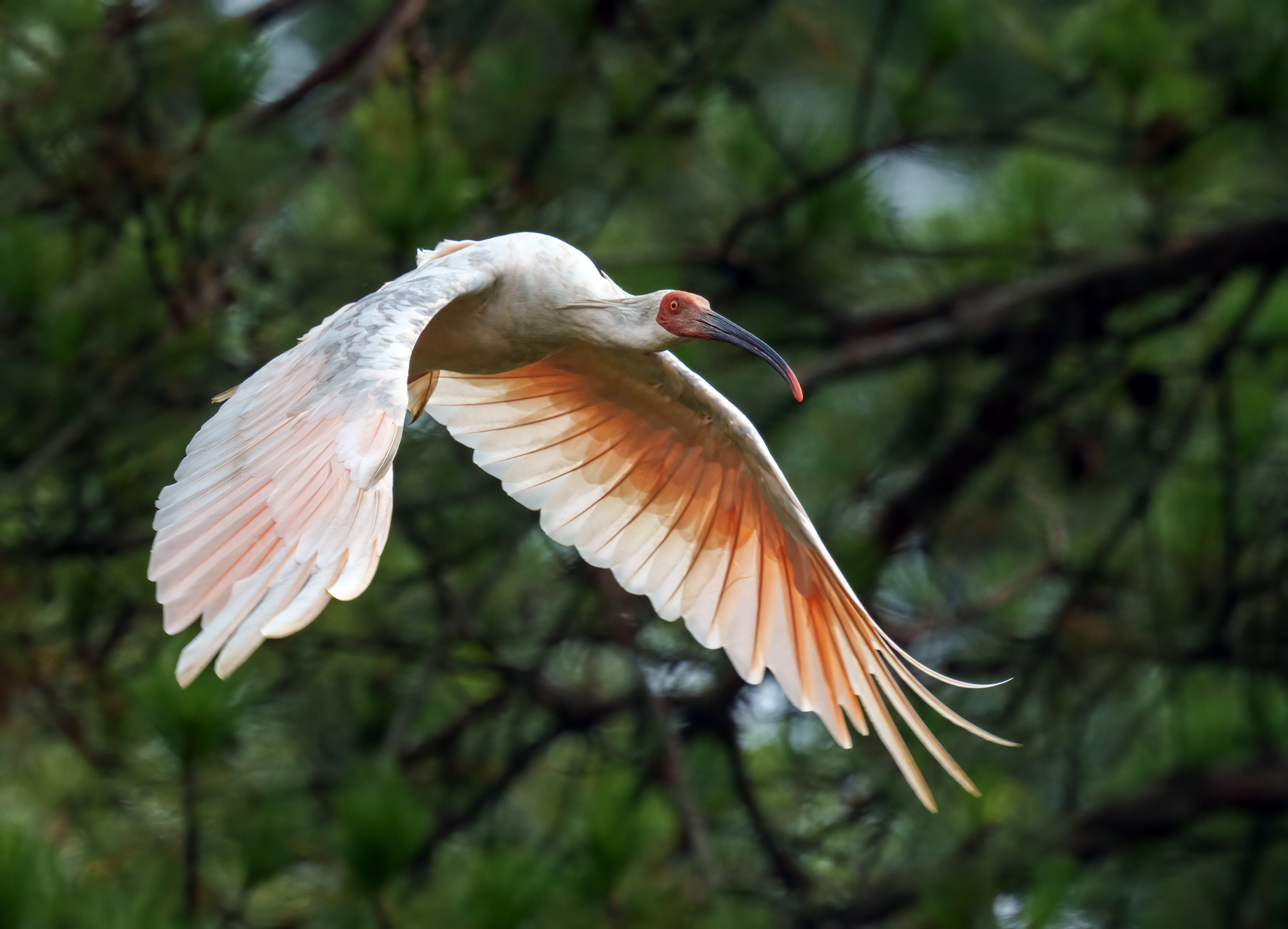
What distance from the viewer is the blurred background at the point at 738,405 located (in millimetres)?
3684

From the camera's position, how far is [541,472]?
3631 millimetres

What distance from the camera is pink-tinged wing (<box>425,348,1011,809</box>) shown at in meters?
3.36

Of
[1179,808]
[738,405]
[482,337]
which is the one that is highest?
[482,337]

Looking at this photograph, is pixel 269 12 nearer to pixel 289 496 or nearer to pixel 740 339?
pixel 740 339

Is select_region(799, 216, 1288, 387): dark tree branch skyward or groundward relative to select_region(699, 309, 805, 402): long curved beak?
groundward

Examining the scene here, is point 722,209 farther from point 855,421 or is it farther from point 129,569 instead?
point 129,569

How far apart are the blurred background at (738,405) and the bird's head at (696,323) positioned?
0.69 meters

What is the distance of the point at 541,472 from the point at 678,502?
0.30 metres

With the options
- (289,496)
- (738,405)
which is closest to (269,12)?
(738,405)

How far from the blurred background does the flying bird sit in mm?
297

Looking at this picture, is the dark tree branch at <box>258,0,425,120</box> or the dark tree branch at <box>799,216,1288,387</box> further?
the dark tree branch at <box>799,216,1288,387</box>

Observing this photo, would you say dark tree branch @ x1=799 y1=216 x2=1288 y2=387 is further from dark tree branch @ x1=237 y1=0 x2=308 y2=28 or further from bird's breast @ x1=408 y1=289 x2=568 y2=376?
dark tree branch @ x1=237 y1=0 x2=308 y2=28

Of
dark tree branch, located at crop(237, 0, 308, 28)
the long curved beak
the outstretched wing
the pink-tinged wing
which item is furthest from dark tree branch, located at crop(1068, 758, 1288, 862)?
dark tree branch, located at crop(237, 0, 308, 28)

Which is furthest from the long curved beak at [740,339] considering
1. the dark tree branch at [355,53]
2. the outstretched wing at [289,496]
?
the dark tree branch at [355,53]
